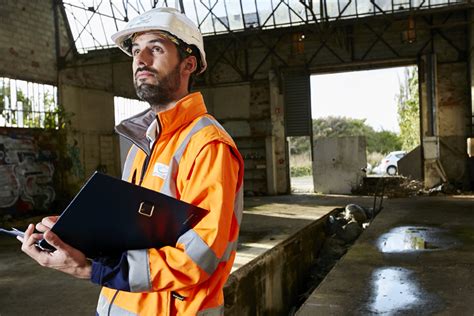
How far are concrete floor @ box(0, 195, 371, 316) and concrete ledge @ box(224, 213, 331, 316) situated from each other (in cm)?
16

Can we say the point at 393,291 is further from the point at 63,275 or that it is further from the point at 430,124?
the point at 430,124

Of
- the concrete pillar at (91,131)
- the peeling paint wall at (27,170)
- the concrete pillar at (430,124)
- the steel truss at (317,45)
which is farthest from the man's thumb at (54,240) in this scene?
the concrete pillar at (430,124)

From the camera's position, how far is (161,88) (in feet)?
5.49

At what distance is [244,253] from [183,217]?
5.01 m

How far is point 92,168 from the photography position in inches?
560

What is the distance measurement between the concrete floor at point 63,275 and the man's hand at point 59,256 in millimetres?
3049

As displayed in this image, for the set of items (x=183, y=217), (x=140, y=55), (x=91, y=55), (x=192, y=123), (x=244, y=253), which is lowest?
(x=244, y=253)

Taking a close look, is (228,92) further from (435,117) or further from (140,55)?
(140,55)

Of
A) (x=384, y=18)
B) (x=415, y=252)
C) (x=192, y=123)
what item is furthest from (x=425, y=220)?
(x=192, y=123)

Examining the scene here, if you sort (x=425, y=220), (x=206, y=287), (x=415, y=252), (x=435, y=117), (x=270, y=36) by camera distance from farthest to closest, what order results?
(x=270, y=36) < (x=435, y=117) < (x=425, y=220) < (x=415, y=252) < (x=206, y=287)

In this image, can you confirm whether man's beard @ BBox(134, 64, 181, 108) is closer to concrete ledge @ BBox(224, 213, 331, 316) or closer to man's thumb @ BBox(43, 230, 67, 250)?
man's thumb @ BBox(43, 230, 67, 250)

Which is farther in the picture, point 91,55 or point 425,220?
point 91,55

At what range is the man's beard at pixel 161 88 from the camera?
1.67 metres

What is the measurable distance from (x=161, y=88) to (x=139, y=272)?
72 centimetres
